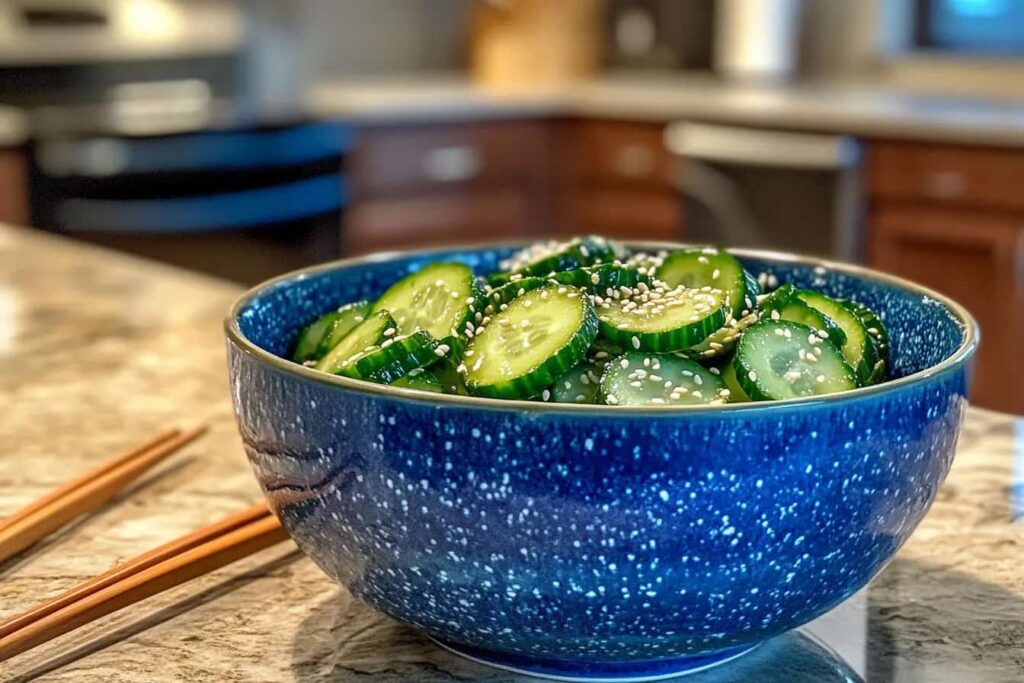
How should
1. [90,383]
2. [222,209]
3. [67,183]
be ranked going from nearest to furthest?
[90,383] < [67,183] < [222,209]

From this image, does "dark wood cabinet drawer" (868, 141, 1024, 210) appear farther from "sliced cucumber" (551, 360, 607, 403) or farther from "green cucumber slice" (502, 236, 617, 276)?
"sliced cucumber" (551, 360, 607, 403)

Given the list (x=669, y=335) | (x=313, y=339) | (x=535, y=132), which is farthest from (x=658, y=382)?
(x=535, y=132)

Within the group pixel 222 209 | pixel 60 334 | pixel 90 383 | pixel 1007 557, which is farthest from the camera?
pixel 222 209

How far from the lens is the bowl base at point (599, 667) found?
61 cm

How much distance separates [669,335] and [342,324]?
208mm

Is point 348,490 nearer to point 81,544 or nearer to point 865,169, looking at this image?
point 81,544

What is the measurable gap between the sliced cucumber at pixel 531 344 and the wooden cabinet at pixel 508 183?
2616 millimetres

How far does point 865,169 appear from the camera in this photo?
9.48ft

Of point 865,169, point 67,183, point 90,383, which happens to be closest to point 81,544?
point 90,383

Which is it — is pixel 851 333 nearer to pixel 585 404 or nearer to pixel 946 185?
pixel 585 404

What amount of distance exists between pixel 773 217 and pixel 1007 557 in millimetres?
2391

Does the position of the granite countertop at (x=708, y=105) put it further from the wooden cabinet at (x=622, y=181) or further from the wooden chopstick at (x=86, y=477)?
the wooden chopstick at (x=86, y=477)

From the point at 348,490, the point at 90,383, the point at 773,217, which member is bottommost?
the point at 773,217

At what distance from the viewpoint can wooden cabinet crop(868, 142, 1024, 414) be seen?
8.73 feet
